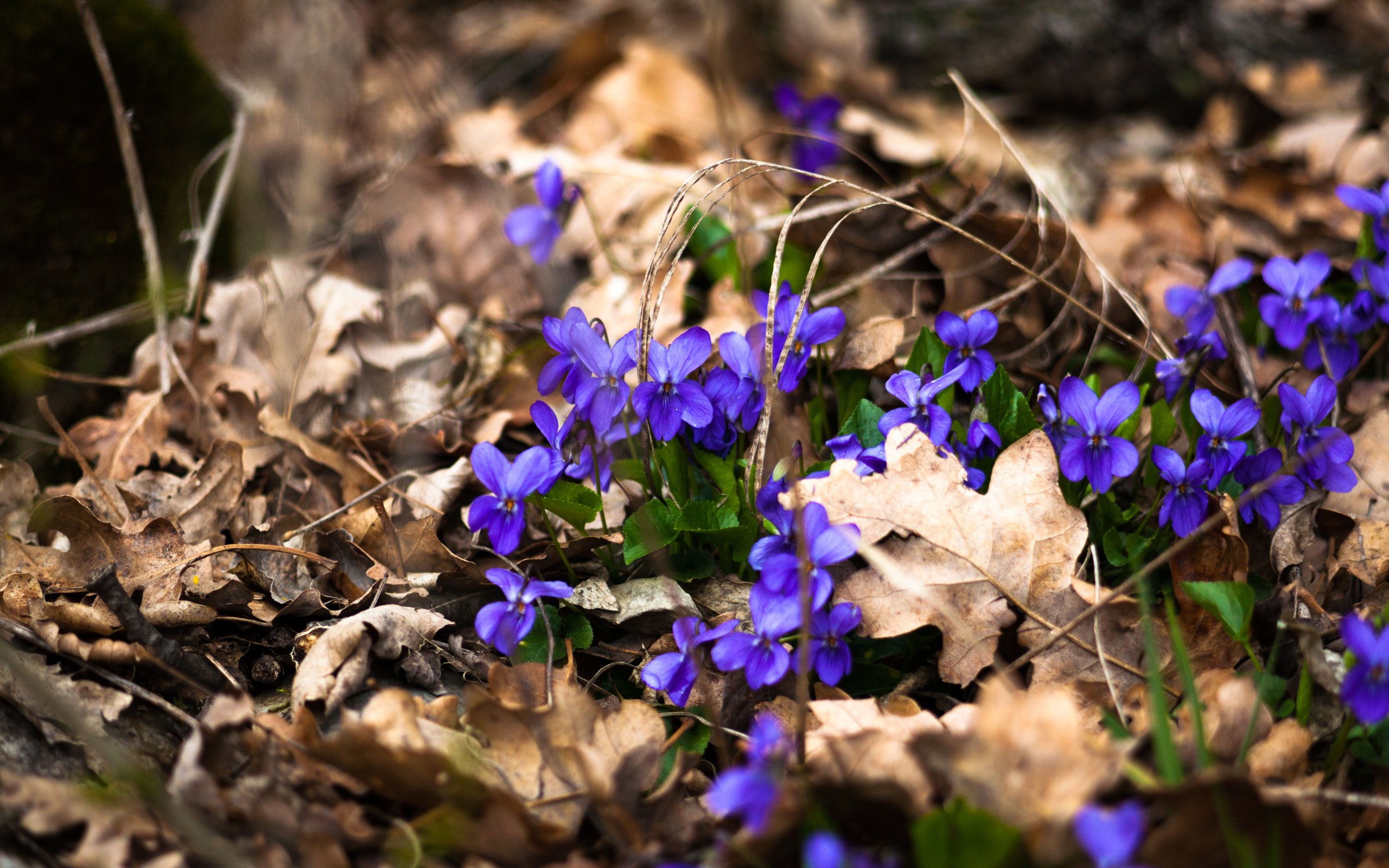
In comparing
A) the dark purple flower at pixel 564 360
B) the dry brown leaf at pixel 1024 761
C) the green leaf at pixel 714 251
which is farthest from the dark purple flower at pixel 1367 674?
the green leaf at pixel 714 251

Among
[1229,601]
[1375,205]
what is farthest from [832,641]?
[1375,205]

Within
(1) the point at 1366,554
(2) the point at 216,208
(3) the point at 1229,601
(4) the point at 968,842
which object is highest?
(2) the point at 216,208

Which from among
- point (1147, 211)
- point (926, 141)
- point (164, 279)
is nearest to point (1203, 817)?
point (1147, 211)

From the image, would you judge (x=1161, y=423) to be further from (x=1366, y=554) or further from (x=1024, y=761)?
(x=1024, y=761)

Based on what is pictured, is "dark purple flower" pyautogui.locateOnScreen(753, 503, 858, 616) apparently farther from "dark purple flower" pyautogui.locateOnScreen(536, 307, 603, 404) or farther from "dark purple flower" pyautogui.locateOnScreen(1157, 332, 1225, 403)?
"dark purple flower" pyautogui.locateOnScreen(1157, 332, 1225, 403)

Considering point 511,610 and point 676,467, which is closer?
point 511,610

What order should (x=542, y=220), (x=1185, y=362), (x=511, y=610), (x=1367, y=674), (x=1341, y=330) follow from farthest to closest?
(x=542, y=220) < (x=1341, y=330) < (x=1185, y=362) < (x=511, y=610) < (x=1367, y=674)

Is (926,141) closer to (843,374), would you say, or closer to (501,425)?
(843,374)
